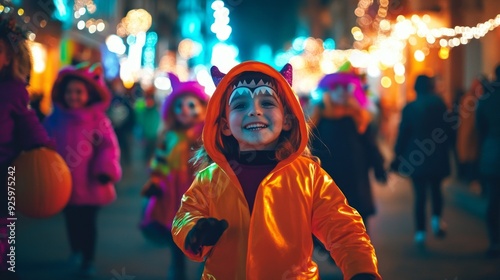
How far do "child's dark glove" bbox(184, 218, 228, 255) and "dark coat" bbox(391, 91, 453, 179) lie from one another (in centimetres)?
488

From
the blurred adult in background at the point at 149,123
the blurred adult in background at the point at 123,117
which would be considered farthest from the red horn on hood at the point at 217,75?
the blurred adult in background at the point at 123,117

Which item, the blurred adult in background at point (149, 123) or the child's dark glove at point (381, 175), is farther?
the blurred adult in background at point (149, 123)

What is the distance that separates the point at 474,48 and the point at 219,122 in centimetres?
1187

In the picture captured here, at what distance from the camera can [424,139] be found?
7.14 m

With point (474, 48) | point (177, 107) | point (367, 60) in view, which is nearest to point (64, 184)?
point (177, 107)

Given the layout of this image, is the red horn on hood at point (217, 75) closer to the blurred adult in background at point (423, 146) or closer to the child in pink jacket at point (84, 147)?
the child in pink jacket at point (84, 147)

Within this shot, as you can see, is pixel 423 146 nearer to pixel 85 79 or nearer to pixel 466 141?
pixel 466 141

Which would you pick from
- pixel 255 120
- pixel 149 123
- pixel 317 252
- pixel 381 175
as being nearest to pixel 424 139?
pixel 381 175

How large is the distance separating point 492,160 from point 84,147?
436 cm

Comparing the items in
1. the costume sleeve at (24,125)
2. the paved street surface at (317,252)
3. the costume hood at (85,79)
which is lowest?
the paved street surface at (317,252)

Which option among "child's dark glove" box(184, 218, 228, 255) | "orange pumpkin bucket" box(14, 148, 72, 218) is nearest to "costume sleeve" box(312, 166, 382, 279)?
"child's dark glove" box(184, 218, 228, 255)

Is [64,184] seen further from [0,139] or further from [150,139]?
[150,139]

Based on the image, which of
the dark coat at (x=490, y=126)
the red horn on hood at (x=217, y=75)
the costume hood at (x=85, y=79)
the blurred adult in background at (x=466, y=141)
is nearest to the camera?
the red horn on hood at (x=217, y=75)

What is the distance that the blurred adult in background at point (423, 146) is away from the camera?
23.3 feet
